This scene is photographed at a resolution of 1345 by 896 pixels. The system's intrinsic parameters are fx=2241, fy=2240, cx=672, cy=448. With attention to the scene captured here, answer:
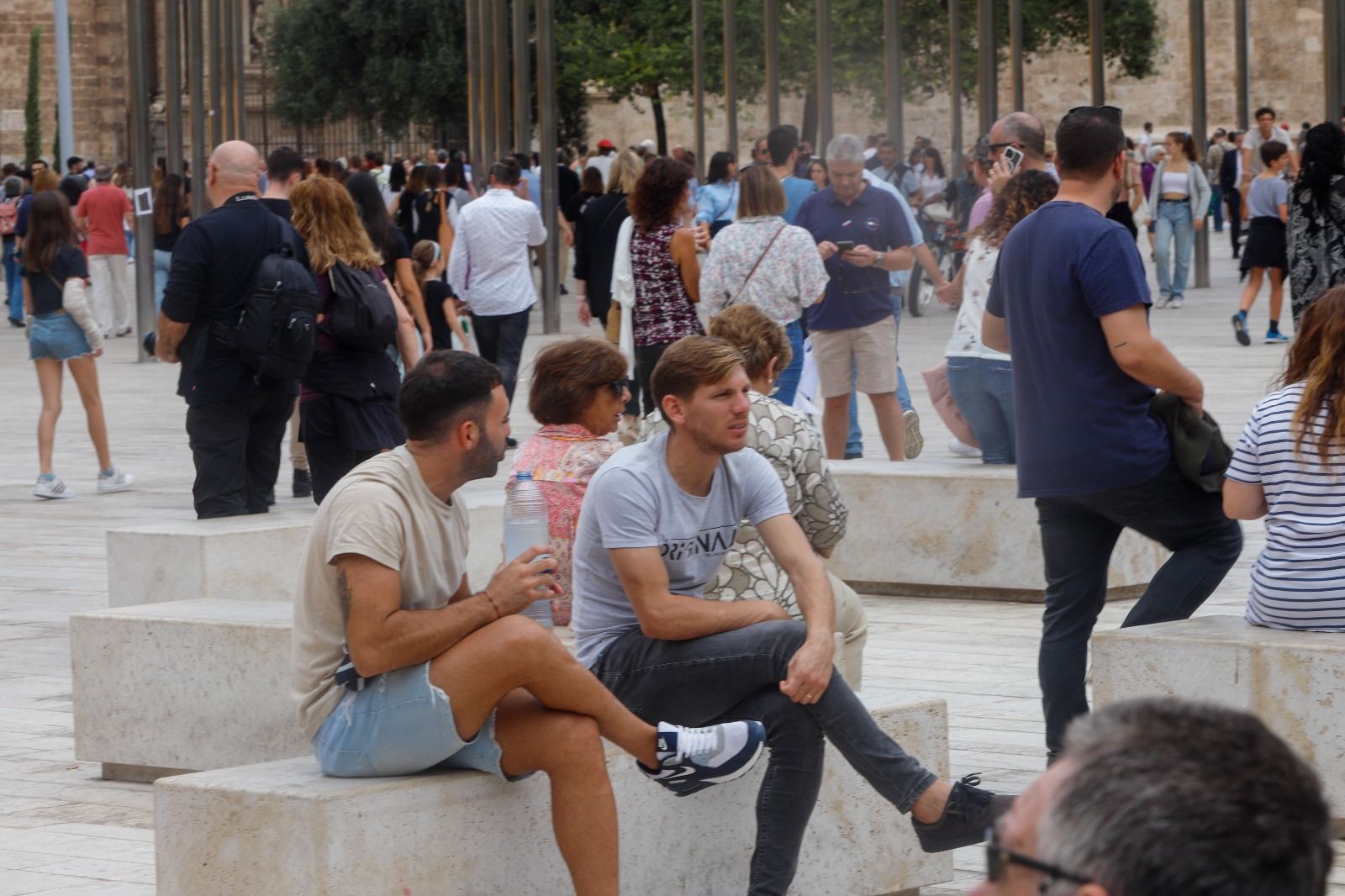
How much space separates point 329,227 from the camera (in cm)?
851

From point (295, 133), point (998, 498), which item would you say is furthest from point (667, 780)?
point (295, 133)

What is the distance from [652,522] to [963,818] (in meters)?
0.89

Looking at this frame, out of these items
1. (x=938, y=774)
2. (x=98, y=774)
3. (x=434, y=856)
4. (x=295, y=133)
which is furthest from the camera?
(x=295, y=133)

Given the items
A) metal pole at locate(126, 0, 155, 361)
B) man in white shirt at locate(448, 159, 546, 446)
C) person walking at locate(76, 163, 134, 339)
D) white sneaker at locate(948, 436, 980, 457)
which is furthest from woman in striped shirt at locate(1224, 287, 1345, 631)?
person walking at locate(76, 163, 134, 339)

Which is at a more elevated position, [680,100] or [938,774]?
[680,100]

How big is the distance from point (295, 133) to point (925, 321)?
28.6 metres

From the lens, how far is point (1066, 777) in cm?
A: 179

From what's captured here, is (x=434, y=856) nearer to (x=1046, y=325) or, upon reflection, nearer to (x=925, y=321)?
(x=1046, y=325)

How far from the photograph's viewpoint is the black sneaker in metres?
4.50

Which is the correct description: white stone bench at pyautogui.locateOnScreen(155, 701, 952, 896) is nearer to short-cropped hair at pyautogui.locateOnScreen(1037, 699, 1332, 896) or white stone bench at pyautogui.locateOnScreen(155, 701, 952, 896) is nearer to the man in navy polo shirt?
short-cropped hair at pyautogui.locateOnScreen(1037, 699, 1332, 896)

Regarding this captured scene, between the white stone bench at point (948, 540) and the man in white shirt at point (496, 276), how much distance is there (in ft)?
14.7

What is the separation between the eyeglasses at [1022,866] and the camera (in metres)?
1.73

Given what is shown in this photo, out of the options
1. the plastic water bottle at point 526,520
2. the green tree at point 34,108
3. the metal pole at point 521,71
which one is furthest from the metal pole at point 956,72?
the green tree at point 34,108

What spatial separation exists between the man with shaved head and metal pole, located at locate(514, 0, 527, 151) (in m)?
15.8
